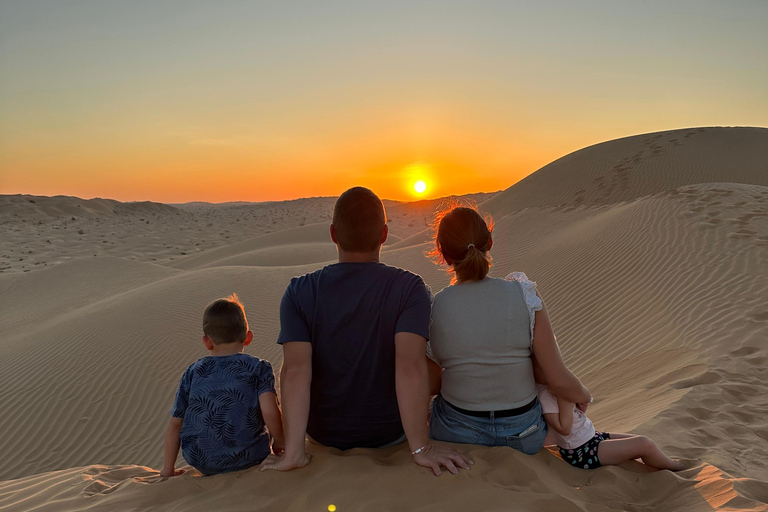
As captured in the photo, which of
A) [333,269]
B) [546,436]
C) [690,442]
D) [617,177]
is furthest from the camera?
[617,177]

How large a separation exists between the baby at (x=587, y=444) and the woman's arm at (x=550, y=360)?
0.20 m

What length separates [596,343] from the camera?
7.92 meters

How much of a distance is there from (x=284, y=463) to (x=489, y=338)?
1341 millimetres

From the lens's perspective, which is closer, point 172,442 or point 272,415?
point 272,415

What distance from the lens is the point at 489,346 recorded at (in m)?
2.88

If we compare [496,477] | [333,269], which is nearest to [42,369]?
[333,269]

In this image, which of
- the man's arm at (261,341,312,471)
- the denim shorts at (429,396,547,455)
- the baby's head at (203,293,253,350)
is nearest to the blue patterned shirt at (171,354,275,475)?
the baby's head at (203,293,253,350)

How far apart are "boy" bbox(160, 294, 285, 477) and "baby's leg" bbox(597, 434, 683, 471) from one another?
6.41 ft

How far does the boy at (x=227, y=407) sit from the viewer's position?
126 inches

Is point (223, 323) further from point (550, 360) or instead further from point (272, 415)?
point (550, 360)

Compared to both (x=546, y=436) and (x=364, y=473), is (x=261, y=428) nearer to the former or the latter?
(x=364, y=473)

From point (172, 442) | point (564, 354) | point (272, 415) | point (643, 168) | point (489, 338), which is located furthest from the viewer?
point (643, 168)

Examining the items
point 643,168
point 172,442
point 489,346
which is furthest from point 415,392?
point 643,168

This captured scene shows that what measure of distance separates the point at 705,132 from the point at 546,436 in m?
33.9
